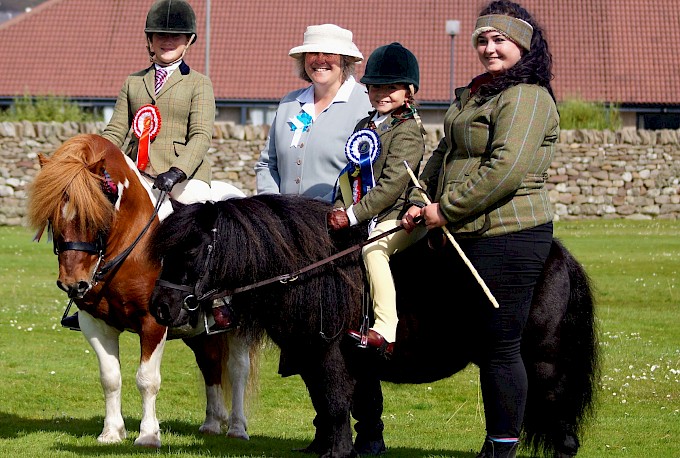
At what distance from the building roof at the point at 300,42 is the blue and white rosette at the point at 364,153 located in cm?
3242

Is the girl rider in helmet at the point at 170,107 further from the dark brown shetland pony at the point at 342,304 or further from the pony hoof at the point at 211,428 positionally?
the dark brown shetland pony at the point at 342,304

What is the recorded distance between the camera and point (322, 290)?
18.9ft

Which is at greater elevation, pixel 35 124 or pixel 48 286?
pixel 35 124

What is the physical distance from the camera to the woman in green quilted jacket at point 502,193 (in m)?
5.18

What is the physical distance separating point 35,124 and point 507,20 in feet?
84.7

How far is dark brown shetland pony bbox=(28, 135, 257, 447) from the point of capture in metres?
6.40

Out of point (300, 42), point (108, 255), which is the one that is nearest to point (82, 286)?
point (108, 255)

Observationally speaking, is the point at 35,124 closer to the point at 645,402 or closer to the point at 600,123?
the point at 600,123

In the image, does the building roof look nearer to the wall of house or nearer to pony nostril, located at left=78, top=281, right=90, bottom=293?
the wall of house

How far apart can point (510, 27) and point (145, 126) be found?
2.91 meters

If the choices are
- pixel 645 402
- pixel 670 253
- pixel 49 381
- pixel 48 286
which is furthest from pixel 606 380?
pixel 670 253

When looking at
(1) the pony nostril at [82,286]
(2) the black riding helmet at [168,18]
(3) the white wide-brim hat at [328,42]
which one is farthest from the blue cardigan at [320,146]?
(1) the pony nostril at [82,286]

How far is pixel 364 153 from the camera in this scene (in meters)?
5.92

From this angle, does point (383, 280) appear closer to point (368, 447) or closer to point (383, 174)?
point (383, 174)
